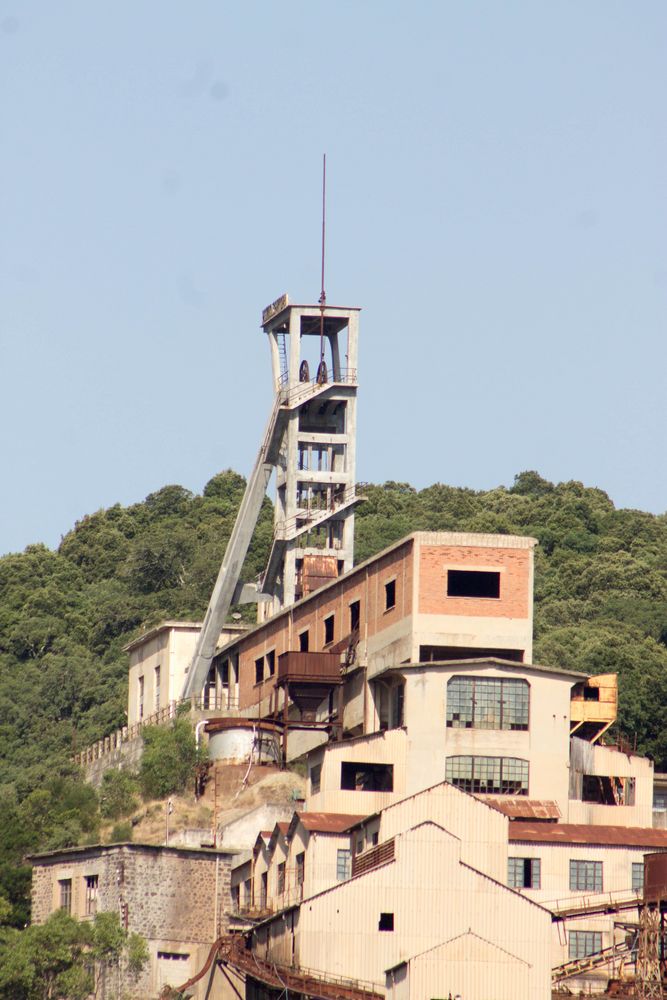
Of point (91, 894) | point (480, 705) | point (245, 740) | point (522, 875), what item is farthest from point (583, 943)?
point (245, 740)

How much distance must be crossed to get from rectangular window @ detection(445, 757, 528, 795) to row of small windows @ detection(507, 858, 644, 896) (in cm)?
460

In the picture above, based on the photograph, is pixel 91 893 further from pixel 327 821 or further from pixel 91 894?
pixel 327 821

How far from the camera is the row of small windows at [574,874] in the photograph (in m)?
80.3

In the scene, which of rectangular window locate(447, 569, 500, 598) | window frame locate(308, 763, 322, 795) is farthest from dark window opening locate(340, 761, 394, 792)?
rectangular window locate(447, 569, 500, 598)

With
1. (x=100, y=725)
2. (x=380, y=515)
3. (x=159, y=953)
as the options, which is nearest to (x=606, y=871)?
(x=159, y=953)

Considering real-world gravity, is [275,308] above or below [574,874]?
above

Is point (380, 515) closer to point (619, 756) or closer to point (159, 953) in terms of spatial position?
point (619, 756)

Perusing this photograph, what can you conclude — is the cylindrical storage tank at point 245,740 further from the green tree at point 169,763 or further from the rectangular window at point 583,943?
the rectangular window at point 583,943

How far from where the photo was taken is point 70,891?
81188mm

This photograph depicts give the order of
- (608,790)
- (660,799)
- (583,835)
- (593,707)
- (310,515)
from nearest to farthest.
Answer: (583,835)
(608,790)
(593,707)
(660,799)
(310,515)

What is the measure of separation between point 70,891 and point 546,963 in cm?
1745

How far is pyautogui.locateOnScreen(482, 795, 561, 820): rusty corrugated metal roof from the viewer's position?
8325 centimetres

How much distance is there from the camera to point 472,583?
88.6 metres

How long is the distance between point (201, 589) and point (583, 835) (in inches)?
2607
